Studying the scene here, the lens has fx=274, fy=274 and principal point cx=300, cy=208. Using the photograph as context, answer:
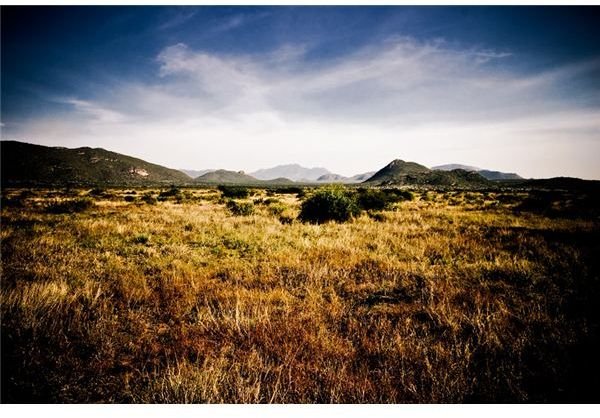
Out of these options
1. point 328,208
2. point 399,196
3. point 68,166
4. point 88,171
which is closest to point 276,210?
point 328,208

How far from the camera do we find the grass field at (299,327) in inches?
105

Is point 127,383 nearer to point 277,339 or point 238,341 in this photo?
point 238,341

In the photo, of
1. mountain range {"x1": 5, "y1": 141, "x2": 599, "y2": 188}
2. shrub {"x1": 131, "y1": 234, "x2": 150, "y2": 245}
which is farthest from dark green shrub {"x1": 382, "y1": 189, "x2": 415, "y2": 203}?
mountain range {"x1": 5, "y1": 141, "x2": 599, "y2": 188}

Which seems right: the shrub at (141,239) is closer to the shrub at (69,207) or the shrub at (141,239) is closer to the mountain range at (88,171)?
the shrub at (69,207)

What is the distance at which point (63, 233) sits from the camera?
33.6ft

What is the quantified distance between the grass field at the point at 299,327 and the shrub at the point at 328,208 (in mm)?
7210

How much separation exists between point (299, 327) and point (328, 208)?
1175 cm

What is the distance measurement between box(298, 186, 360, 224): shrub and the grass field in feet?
23.7

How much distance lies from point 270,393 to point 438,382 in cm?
164

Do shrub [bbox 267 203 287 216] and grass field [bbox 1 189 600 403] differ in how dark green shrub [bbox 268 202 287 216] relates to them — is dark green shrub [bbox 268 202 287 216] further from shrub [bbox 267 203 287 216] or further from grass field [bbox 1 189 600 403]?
grass field [bbox 1 189 600 403]

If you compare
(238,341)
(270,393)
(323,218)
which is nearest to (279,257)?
(238,341)

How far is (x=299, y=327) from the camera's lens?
368cm

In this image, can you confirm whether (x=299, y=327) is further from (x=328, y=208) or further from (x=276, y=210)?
(x=276, y=210)

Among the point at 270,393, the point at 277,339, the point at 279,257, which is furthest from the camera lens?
the point at 279,257
